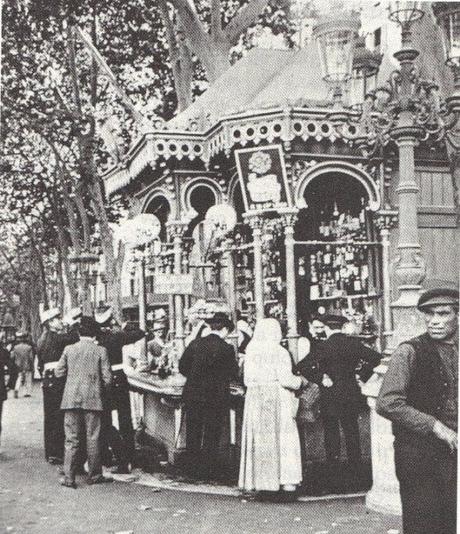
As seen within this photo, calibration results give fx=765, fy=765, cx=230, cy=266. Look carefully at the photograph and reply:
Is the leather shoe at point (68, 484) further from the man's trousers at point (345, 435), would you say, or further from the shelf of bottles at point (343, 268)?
the shelf of bottles at point (343, 268)

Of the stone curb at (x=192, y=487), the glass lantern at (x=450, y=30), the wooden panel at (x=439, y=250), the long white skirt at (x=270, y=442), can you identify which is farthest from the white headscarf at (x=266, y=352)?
the wooden panel at (x=439, y=250)

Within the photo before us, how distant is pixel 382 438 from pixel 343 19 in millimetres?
3509

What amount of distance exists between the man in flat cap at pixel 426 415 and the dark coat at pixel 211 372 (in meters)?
3.66

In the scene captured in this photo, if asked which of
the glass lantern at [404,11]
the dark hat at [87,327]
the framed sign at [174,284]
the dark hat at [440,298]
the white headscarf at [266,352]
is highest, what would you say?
the glass lantern at [404,11]

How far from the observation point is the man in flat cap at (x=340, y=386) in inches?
274

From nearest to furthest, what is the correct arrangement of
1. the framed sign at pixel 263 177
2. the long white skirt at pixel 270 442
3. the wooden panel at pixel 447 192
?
the long white skirt at pixel 270 442 < the framed sign at pixel 263 177 < the wooden panel at pixel 447 192

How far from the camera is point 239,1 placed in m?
17.8

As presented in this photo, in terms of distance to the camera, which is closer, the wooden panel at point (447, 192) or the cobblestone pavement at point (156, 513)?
the cobblestone pavement at point (156, 513)

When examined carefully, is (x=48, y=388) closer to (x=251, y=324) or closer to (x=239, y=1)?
(x=251, y=324)

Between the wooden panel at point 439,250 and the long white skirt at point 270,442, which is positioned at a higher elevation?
the wooden panel at point 439,250

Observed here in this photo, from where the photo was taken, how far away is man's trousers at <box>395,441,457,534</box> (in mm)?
3797

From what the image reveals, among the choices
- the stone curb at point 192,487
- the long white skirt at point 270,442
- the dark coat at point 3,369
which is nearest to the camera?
the long white skirt at point 270,442

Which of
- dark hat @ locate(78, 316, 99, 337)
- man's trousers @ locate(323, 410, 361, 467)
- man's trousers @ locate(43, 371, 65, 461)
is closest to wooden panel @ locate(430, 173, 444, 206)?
man's trousers @ locate(323, 410, 361, 467)

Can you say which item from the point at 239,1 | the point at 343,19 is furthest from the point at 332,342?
the point at 239,1
